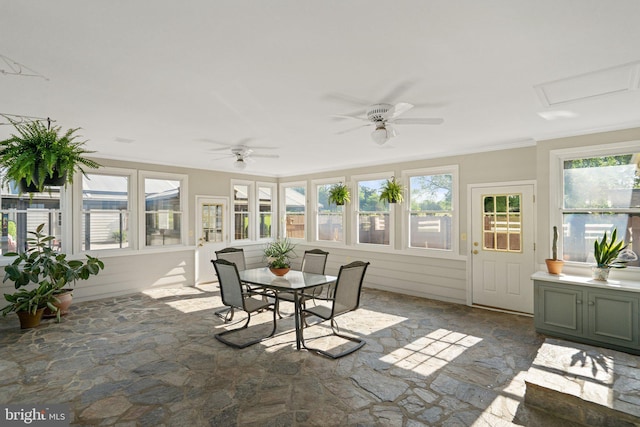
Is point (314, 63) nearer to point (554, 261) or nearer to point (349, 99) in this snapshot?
point (349, 99)

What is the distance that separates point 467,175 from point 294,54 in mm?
4293

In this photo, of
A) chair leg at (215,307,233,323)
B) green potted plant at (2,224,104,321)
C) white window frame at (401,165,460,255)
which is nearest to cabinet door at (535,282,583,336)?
white window frame at (401,165,460,255)

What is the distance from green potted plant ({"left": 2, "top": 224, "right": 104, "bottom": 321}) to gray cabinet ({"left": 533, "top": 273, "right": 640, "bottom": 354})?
6.45 metres

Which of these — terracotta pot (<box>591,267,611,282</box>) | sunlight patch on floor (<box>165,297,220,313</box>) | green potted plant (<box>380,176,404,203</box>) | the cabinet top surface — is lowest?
sunlight patch on floor (<box>165,297,220,313</box>)

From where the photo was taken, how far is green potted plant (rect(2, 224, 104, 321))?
4582 mm

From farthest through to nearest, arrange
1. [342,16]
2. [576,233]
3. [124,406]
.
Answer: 1. [576,233]
2. [124,406]
3. [342,16]

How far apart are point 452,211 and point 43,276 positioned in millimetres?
6571

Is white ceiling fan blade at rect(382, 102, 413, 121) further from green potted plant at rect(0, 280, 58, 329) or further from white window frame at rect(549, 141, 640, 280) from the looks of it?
green potted plant at rect(0, 280, 58, 329)

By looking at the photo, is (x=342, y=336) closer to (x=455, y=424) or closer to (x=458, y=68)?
(x=455, y=424)

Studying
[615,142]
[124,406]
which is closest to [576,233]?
[615,142]

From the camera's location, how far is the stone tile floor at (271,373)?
261cm

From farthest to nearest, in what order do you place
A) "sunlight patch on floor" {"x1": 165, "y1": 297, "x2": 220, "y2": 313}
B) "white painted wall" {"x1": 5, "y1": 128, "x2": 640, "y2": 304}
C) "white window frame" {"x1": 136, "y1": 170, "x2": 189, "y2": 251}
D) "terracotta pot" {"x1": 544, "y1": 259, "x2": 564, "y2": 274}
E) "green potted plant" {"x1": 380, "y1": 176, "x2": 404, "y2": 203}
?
"white window frame" {"x1": 136, "y1": 170, "x2": 189, "y2": 251} < "green potted plant" {"x1": 380, "y1": 176, "x2": 404, "y2": 203} < "sunlight patch on floor" {"x1": 165, "y1": 297, "x2": 220, "y2": 313} < "white painted wall" {"x1": 5, "y1": 128, "x2": 640, "y2": 304} < "terracotta pot" {"x1": 544, "y1": 259, "x2": 564, "y2": 274}

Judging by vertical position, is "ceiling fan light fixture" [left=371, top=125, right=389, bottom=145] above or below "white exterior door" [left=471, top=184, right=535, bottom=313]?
above

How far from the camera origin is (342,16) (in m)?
1.89
